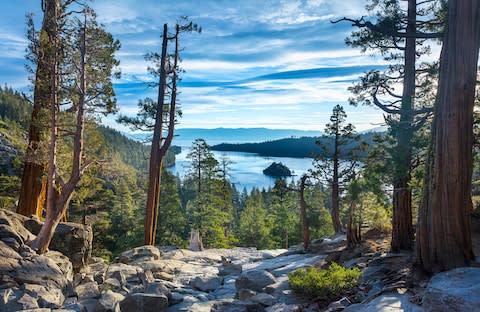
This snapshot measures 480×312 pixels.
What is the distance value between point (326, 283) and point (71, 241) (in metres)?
7.66

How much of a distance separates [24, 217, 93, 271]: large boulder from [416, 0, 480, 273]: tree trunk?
29.7ft

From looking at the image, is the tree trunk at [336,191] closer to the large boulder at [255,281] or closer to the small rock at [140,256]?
the small rock at [140,256]

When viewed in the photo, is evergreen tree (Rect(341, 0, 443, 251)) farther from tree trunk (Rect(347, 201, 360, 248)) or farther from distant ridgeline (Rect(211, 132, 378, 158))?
distant ridgeline (Rect(211, 132, 378, 158))

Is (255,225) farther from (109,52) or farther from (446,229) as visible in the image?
(446,229)

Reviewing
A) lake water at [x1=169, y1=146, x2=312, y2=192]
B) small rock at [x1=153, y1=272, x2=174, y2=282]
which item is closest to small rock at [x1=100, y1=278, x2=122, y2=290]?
small rock at [x1=153, y1=272, x2=174, y2=282]

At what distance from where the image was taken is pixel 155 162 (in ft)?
49.3

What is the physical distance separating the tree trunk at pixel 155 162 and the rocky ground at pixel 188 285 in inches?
141

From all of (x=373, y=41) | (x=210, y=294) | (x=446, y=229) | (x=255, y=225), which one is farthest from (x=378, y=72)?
(x=255, y=225)

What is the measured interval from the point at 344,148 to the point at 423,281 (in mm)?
13490

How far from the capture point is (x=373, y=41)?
8.48 metres

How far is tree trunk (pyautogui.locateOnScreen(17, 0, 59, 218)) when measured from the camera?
9.64 metres

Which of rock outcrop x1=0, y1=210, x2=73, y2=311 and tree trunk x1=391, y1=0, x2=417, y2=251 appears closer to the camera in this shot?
rock outcrop x1=0, y1=210, x2=73, y2=311

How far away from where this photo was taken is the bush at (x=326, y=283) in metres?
6.45

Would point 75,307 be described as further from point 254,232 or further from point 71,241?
point 254,232
